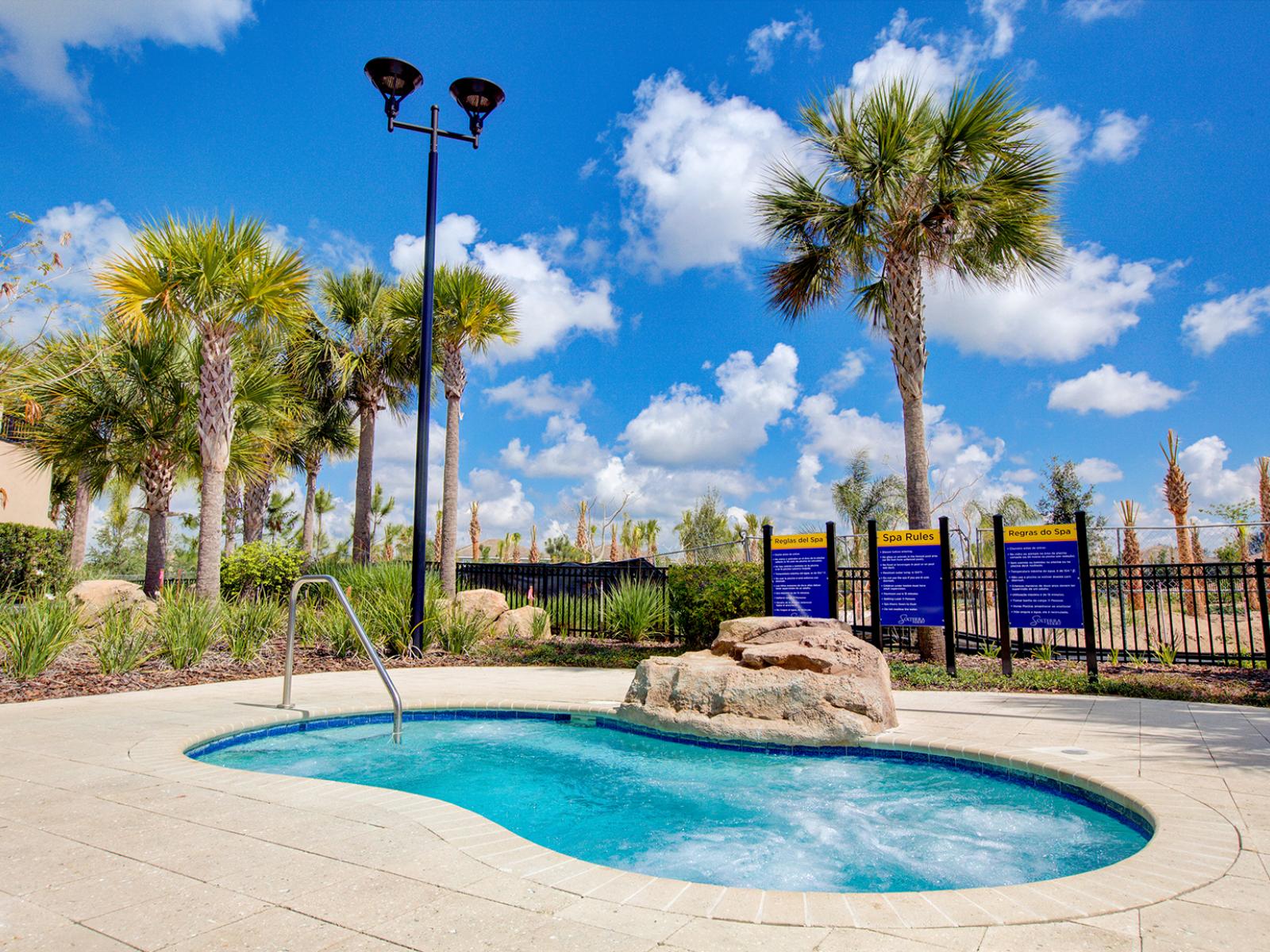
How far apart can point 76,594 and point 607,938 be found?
51.1 feet

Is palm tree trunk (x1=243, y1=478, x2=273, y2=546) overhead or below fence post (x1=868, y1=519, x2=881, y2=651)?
overhead

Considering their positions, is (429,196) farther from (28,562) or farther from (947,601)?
(28,562)

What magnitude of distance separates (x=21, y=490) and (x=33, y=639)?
20.4 m

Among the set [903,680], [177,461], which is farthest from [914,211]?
[177,461]

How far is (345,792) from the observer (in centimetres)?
393

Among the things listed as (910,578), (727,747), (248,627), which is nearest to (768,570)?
(910,578)

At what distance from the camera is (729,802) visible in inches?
189

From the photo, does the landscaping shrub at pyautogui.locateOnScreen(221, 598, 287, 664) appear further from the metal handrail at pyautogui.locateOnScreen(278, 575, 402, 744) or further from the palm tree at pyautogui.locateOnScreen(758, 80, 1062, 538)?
the palm tree at pyautogui.locateOnScreen(758, 80, 1062, 538)

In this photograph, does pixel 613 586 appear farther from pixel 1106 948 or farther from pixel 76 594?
pixel 1106 948

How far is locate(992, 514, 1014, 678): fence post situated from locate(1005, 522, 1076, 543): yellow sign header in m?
0.10

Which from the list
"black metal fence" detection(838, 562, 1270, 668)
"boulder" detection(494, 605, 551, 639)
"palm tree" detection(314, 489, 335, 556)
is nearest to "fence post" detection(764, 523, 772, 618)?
"black metal fence" detection(838, 562, 1270, 668)

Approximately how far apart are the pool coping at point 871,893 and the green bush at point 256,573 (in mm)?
10982

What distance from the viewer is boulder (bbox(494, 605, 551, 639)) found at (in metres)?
13.2

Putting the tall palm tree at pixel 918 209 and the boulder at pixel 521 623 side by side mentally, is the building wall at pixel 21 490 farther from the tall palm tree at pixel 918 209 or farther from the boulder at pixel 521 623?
the tall palm tree at pixel 918 209
